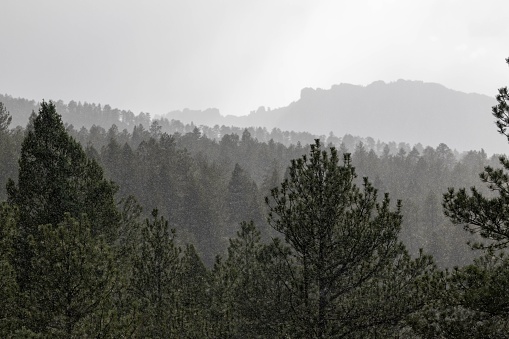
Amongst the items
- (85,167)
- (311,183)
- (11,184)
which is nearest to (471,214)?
(311,183)

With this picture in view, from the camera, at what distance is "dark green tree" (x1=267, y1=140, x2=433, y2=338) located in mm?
8625

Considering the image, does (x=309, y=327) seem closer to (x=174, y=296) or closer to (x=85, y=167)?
(x=174, y=296)

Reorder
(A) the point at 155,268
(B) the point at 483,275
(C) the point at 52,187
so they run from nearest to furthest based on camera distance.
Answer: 1. (B) the point at 483,275
2. (C) the point at 52,187
3. (A) the point at 155,268

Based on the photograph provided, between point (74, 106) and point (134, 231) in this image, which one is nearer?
point (134, 231)

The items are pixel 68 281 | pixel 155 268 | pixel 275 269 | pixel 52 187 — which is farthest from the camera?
pixel 155 268

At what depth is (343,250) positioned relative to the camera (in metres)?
8.96

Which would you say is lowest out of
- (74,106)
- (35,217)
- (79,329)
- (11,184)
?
(79,329)

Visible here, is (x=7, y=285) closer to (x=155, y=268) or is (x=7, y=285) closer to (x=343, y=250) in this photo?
(x=155, y=268)

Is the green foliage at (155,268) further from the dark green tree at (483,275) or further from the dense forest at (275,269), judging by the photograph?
the dark green tree at (483,275)

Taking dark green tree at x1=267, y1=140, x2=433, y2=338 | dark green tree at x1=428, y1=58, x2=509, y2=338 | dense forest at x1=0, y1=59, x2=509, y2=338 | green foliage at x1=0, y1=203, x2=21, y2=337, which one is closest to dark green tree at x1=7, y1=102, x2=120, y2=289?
dense forest at x1=0, y1=59, x2=509, y2=338

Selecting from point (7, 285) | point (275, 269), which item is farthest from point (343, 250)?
point (7, 285)

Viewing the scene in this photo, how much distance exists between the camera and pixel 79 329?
816 cm

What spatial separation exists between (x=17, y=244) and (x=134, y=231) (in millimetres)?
5936

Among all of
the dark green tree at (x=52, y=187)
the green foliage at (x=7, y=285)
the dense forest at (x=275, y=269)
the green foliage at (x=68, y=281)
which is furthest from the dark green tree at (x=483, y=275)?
the dark green tree at (x=52, y=187)
